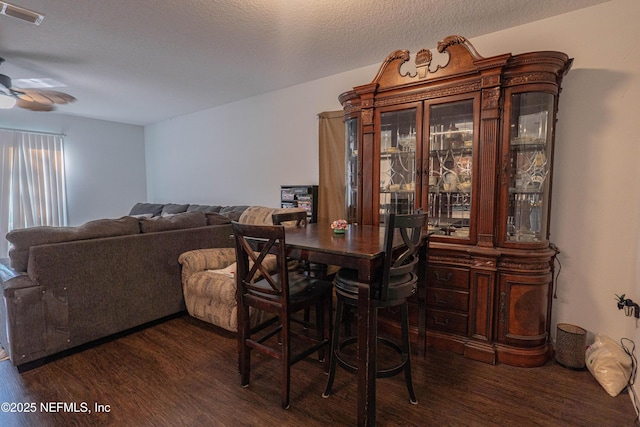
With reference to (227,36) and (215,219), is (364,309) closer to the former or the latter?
(215,219)

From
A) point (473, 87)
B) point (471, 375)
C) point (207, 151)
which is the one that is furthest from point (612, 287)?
point (207, 151)

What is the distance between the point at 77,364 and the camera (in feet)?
7.10

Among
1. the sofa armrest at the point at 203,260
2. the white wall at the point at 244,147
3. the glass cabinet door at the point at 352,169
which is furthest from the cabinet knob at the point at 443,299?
the white wall at the point at 244,147

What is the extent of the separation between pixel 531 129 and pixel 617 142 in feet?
1.86

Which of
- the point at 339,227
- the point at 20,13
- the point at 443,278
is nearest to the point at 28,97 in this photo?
the point at 20,13

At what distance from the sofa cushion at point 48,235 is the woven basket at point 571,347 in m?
3.47

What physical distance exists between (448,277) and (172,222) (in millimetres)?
2493

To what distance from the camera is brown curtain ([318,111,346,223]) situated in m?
3.45

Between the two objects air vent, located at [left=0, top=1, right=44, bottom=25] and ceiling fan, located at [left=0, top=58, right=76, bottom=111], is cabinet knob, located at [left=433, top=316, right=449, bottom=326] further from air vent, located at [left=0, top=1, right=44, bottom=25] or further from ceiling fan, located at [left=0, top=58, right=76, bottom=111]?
ceiling fan, located at [left=0, top=58, right=76, bottom=111]

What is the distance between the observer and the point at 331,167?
139 inches

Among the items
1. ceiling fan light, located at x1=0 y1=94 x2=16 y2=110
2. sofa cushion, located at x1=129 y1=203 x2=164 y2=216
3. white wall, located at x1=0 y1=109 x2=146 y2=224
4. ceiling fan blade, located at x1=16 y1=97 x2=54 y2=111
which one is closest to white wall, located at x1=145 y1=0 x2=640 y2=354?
ceiling fan light, located at x1=0 y1=94 x2=16 y2=110

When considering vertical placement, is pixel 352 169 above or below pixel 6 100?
below

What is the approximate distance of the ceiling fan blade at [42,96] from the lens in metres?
3.07

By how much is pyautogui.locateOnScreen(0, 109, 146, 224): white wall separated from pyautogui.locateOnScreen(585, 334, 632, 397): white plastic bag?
7170mm
